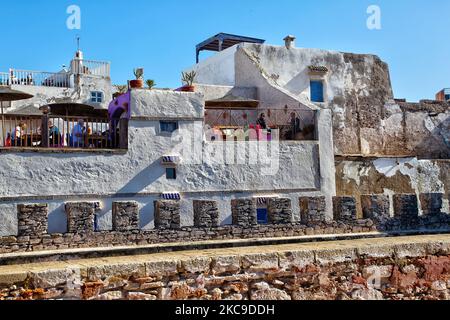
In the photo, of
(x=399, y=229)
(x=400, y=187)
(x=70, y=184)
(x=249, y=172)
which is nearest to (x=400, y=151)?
(x=400, y=187)

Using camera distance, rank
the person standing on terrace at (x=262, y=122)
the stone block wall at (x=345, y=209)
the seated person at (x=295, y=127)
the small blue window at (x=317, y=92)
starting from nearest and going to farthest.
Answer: the stone block wall at (x=345, y=209), the person standing on terrace at (x=262, y=122), the seated person at (x=295, y=127), the small blue window at (x=317, y=92)

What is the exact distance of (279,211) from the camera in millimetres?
13180

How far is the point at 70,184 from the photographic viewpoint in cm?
1639

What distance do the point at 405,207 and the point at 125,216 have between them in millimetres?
5989

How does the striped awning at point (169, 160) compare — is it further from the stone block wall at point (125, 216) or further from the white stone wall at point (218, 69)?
the white stone wall at point (218, 69)

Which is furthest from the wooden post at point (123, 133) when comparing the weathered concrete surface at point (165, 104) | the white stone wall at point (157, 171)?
the weathered concrete surface at point (165, 104)

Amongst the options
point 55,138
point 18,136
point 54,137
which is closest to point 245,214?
point 54,137

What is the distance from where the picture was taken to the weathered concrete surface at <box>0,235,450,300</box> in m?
7.57

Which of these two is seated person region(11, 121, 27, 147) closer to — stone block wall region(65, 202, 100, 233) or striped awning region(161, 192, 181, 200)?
striped awning region(161, 192, 181, 200)

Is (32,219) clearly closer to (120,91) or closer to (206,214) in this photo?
(206,214)

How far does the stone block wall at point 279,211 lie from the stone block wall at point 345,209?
1068 mm

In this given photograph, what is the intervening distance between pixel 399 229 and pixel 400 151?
40.2ft

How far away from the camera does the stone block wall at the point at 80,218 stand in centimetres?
1160
